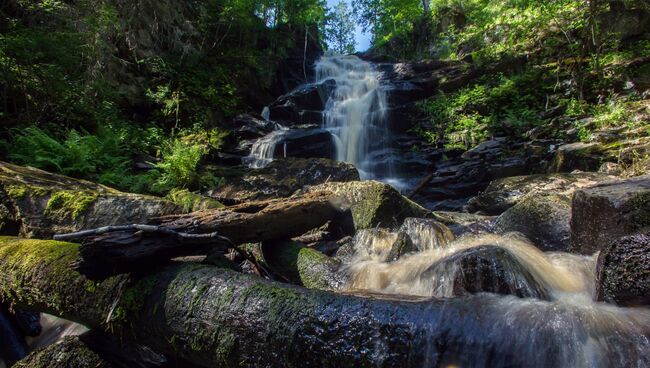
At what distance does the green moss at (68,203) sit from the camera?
4.39 meters

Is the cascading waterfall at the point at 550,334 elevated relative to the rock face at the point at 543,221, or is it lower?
lower

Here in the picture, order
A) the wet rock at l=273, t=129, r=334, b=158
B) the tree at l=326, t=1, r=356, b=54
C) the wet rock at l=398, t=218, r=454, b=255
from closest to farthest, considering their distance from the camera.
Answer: the wet rock at l=398, t=218, r=454, b=255, the wet rock at l=273, t=129, r=334, b=158, the tree at l=326, t=1, r=356, b=54

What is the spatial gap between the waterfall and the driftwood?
7.56 meters

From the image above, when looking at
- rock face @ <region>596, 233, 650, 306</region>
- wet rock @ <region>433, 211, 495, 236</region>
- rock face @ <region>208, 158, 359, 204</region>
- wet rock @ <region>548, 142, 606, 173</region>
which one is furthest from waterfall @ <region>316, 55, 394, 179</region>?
rock face @ <region>596, 233, 650, 306</region>

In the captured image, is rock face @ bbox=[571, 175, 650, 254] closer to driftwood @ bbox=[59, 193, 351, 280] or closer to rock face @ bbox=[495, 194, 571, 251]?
rock face @ bbox=[495, 194, 571, 251]

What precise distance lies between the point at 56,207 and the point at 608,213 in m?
5.99

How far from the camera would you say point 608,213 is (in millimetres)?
3904

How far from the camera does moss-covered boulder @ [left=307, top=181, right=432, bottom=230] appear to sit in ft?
19.3

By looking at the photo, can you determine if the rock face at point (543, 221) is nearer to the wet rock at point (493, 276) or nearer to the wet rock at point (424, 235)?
the wet rock at point (424, 235)

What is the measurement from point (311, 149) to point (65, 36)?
720cm

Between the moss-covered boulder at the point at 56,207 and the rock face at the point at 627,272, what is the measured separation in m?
3.94

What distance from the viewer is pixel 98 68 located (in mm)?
9516

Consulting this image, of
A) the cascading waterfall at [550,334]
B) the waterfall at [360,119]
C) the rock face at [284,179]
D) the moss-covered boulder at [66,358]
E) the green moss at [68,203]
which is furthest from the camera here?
the waterfall at [360,119]

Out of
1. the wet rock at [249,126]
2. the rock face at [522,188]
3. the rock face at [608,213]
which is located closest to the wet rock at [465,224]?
the rock face at [522,188]
